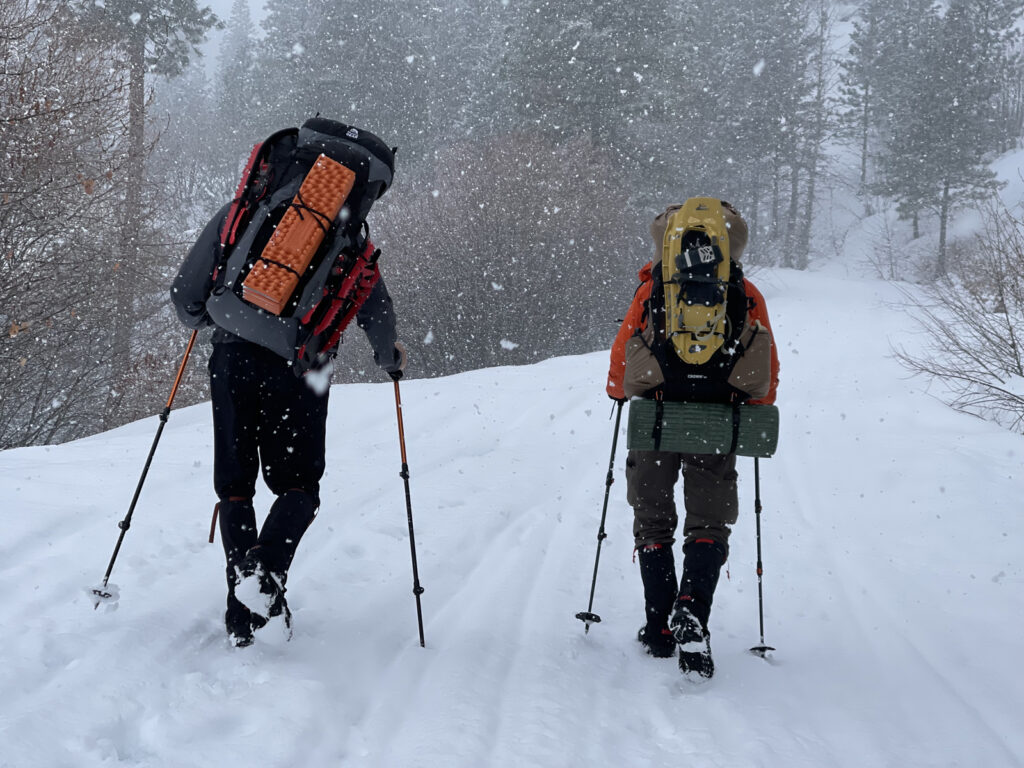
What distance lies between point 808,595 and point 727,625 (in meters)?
0.81

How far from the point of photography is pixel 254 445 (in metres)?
3.38

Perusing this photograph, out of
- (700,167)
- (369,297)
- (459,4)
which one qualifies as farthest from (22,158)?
(459,4)

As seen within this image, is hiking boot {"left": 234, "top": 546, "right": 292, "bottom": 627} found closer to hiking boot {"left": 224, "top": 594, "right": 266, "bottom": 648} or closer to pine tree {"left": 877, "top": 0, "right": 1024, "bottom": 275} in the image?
hiking boot {"left": 224, "top": 594, "right": 266, "bottom": 648}

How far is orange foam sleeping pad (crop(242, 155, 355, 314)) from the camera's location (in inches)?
122

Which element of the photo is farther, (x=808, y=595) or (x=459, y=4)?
(x=459, y=4)

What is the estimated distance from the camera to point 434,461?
706cm

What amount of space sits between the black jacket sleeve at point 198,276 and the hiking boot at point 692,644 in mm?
2456

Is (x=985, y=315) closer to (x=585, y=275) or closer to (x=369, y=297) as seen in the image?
(x=369, y=297)

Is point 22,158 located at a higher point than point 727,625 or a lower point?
higher

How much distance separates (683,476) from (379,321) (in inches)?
62.4

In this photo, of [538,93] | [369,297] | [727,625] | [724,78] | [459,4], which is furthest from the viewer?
[459,4]

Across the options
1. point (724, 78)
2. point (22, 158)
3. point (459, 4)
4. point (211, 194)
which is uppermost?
point (459, 4)

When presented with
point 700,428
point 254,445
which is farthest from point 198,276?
point 700,428

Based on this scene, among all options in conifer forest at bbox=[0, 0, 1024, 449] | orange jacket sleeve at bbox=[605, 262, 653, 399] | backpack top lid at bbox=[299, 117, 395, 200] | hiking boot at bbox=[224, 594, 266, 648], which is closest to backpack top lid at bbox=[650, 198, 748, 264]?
orange jacket sleeve at bbox=[605, 262, 653, 399]
